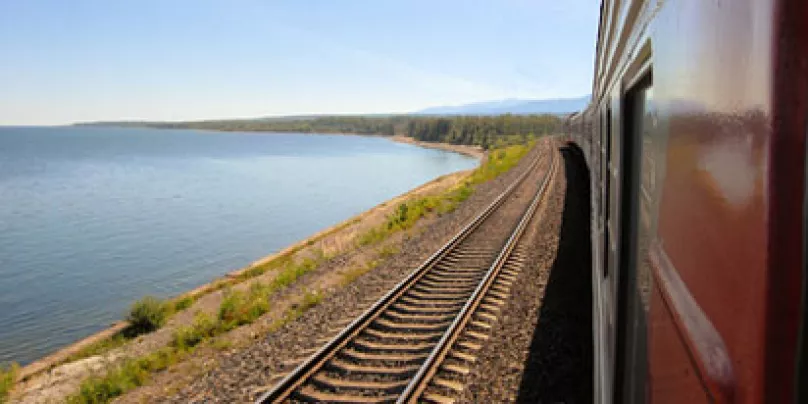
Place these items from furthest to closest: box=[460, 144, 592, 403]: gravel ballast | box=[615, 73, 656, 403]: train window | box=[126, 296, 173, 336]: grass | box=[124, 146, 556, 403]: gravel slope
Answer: box=[126, 296, 173, 336]: grass, box=[124, 146, 556, 403]: gravel slope, box=[460, 144, 592, 403]: gravel ballast, box=[615, 73, 656, 403]: train window

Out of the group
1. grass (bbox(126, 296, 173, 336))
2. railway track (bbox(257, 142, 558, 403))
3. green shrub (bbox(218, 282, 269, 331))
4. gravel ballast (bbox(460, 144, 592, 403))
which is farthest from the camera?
grass (bbox(126, 296, 173, 336))

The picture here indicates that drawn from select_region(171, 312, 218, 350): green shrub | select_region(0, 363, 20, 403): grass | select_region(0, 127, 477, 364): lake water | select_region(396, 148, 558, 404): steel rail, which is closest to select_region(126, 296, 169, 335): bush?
select_region(0, 363, 20, 403): grass

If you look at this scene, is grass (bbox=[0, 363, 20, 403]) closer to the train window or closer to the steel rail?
the steel rail

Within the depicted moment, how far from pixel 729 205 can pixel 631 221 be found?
5.20 ft

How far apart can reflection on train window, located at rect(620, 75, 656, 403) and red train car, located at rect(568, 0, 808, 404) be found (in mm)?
181

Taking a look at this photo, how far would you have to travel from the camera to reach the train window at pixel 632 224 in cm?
169

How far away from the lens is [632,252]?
2141mm

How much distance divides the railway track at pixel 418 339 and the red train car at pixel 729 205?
5.05 m

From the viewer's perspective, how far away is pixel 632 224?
214 cm

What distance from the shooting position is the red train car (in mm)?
525

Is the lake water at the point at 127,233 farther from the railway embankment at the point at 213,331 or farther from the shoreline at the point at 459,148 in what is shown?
the shoreline at the point at 459,148

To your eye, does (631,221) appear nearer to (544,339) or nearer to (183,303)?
(544,339)

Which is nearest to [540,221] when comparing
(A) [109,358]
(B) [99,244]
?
(A) [109,358]

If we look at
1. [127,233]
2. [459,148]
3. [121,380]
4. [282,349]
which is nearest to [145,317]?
[121,380]
